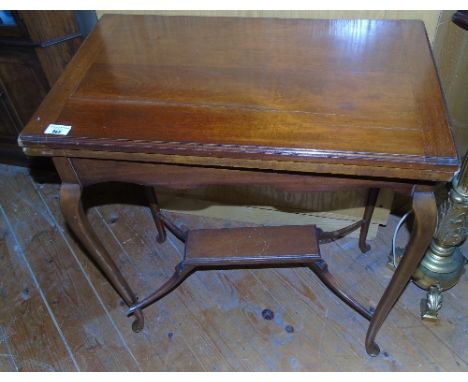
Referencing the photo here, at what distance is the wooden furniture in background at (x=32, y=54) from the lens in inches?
52.3

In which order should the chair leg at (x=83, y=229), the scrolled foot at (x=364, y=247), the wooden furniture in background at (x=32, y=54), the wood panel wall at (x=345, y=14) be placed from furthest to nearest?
the scrolled foot at (x=364, y=247) < the wooden furniture in background at (x=32, y=54) < the wood panel wall at (x=345, y=14) < the chair leg at (x=83, y=229)

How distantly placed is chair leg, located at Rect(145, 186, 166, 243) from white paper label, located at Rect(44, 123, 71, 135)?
0.58 meters

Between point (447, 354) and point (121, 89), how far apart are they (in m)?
1.14

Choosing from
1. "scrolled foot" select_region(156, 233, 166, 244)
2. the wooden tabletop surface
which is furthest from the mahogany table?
"scrolled foot" select_region(156, 233, 166, 244)

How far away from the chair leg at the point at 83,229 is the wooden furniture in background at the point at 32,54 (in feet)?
2.34

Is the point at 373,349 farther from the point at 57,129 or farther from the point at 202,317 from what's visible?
the point at 57,129

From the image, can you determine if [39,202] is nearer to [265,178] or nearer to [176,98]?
[176,98]

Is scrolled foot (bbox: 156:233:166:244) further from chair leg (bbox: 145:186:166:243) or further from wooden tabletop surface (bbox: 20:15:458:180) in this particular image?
wooden tabletop surface (bbox: 20:15:458:180)

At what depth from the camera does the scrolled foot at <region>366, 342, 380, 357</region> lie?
48.3 inches

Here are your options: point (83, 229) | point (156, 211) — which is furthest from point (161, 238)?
point (83, 229)

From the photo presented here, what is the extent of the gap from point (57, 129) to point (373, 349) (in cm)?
102

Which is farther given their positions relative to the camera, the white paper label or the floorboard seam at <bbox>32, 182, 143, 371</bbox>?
the floorboard seam at <bbox>32, 182, 143, 371</bbox>

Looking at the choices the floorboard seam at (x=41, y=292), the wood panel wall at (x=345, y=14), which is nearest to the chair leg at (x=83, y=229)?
the floorboard seam at (x=41, y=292)

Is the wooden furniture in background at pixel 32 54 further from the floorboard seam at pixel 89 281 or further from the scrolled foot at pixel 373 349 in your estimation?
the scrolled foot at pixel 373 349
